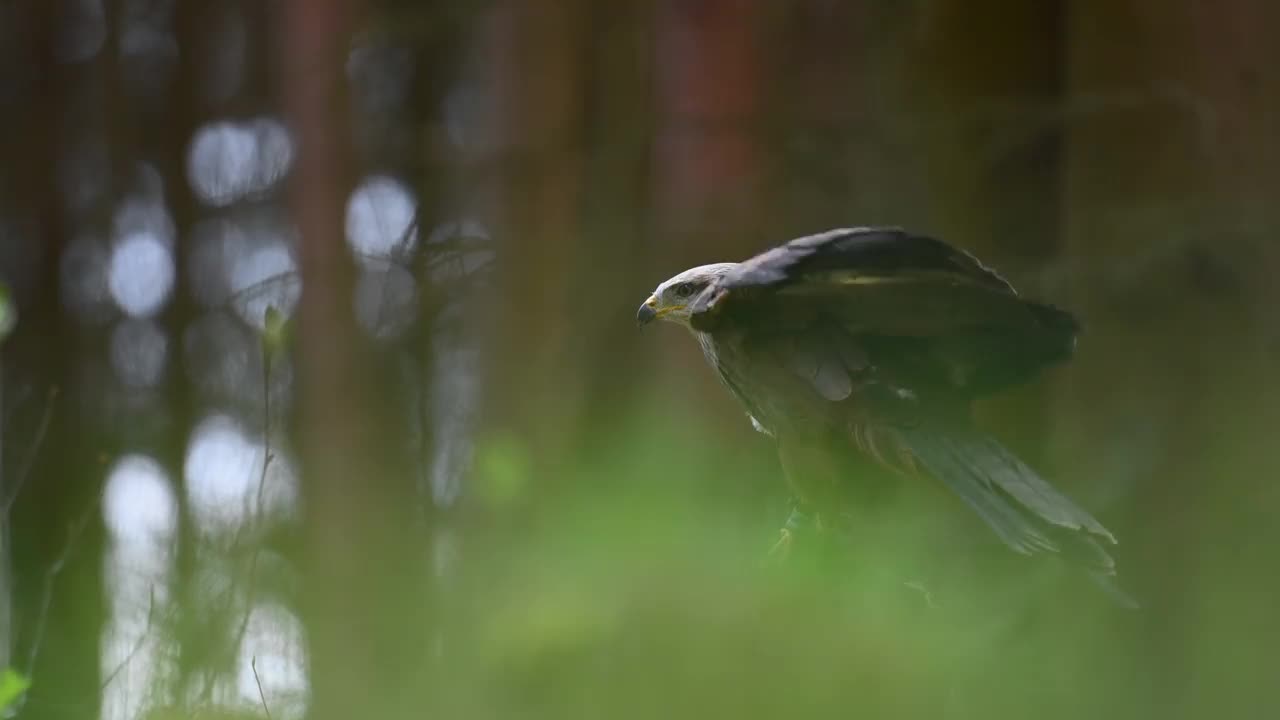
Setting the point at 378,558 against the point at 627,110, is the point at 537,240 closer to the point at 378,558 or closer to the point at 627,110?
the point at 627,110

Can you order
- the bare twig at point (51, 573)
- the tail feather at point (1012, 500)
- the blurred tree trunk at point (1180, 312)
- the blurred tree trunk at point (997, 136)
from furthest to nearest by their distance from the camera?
the blurred tree trunk at point (997, 136) < the blurred tree trunk at point (1180, 312) < the bare twig at point (51, 573) < the tail feather at point (1012, 500)

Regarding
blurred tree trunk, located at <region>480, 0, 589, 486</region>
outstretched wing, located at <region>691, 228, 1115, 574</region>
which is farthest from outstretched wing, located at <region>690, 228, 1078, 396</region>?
blurred tree trunk, located at <region>480, 0, 589, 486</region>

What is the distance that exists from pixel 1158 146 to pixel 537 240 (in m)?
A: 1.01

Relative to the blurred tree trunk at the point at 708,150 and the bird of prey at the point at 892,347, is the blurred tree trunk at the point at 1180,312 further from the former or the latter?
the bird of prey at the point at 892,347

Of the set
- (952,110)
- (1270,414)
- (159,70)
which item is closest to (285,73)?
(159,70)

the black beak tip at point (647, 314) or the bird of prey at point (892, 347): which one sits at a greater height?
the bird of prey at point (892, 347)

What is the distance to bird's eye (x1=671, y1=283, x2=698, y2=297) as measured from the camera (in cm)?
115

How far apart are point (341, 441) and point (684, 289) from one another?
115 centimetres

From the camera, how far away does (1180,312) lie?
151 cm

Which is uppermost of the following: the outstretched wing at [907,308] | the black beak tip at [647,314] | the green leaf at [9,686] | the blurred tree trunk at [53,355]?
the outstretched wing at [907,308]

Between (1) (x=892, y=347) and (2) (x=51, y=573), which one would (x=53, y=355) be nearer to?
(2) (x=51, y=573)

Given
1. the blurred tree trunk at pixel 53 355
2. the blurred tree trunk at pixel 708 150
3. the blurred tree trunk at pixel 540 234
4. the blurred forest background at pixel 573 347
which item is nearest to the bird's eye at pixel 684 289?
the blurred forest background at pixel 573 347

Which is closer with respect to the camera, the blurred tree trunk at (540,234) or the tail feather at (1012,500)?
the tail feather at (1012,500)

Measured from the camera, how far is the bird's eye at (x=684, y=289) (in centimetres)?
115
